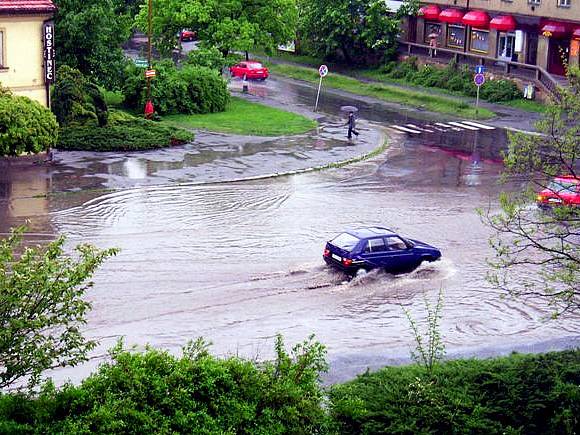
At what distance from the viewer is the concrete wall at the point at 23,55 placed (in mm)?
40438

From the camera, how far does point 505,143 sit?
49219mm

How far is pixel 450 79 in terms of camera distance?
63406mm

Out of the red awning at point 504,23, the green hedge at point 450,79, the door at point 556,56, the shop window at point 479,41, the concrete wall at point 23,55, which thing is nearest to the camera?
the concrete wall at point 23,55

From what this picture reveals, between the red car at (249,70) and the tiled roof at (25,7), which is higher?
the tiled roof at (25,7)

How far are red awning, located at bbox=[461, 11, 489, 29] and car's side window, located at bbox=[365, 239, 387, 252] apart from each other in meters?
40.2

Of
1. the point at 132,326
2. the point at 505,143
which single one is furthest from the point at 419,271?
the point at 505,143

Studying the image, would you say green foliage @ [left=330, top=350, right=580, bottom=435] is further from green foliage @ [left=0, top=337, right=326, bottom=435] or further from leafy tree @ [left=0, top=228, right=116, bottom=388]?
leafy tree @ [left=0, top=228, right=116, bottom=388]

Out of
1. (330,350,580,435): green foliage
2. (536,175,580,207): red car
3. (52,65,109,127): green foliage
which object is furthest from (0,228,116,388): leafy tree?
(52,65,109,127): green foliage

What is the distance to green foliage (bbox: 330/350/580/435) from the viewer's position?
17.2 m

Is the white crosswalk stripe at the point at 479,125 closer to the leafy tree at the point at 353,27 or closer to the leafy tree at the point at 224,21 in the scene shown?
the leafy tree at the point at 224,21

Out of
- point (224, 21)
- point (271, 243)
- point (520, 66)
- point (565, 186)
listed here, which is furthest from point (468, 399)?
point (520, 66)

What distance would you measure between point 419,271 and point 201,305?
6.93m

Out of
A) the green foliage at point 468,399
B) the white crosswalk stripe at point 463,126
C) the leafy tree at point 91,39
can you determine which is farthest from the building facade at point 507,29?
the green foliage at point 468,399

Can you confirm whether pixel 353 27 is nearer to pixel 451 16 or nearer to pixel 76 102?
pixel 451 16
